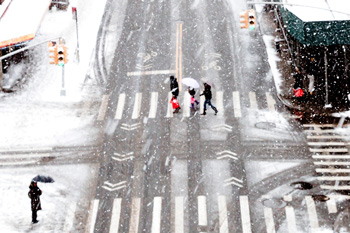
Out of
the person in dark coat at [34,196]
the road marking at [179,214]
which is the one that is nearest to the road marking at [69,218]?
the person in dark coat at [34,196]

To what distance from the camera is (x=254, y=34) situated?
36781 mm

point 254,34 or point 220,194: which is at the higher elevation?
point 254,34

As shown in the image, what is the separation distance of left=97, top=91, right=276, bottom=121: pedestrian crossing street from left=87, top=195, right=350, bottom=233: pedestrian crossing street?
6554 millimetres

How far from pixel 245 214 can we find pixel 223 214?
765mm

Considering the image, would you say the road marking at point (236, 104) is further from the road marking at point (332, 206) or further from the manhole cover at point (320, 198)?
→ the road marking at point (332, 206)

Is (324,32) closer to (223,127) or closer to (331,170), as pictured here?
(223,127)

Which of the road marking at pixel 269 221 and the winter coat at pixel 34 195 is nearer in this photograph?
the road marking at pixel 269 221

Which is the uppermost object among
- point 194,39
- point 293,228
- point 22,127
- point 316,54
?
point 194,39

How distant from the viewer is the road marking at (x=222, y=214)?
21.8 m

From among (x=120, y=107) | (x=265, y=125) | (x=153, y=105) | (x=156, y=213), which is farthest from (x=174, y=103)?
(x=156, y=213)

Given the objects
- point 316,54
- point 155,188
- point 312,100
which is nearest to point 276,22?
point 316,54

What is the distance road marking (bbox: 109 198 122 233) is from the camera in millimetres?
22047

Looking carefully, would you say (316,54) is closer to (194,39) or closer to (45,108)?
(194,39)

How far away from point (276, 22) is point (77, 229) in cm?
2077
